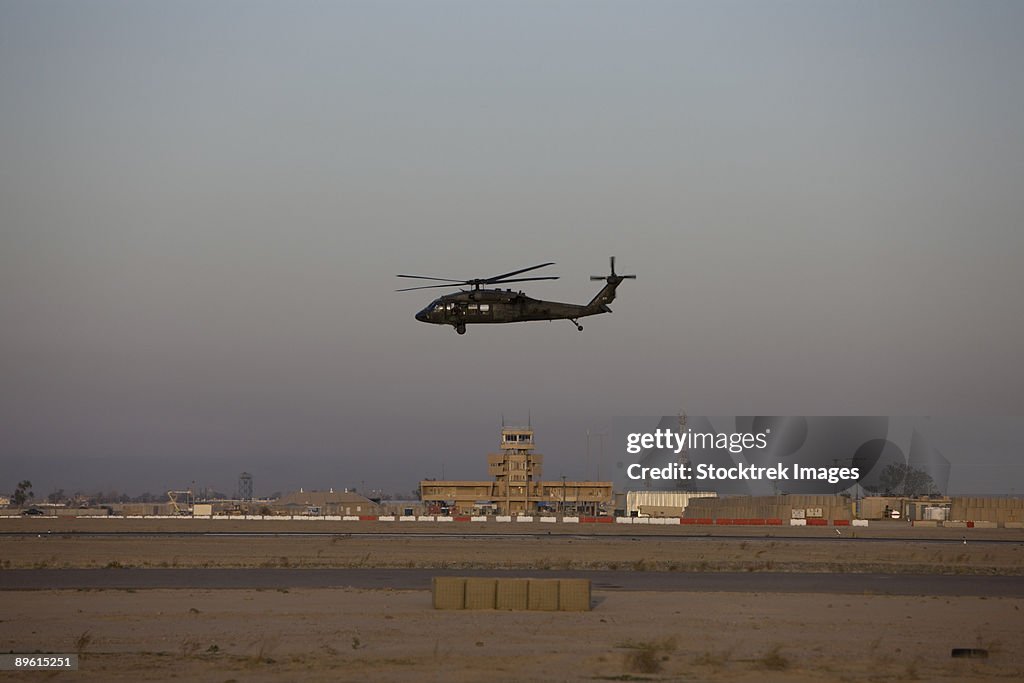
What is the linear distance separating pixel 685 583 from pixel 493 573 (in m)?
8.57

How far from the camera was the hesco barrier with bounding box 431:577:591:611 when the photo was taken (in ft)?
119

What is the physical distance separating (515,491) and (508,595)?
10562 centimetres

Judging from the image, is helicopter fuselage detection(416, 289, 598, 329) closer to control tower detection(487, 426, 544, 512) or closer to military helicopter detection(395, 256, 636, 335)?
military helicopter detection(395, 256, 636, 335)

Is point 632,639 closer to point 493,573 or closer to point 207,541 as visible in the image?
point 493,573

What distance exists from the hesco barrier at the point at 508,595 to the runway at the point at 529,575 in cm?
691

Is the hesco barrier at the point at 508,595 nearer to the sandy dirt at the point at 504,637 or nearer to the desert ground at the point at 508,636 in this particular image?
the desert ground at the point at 508,636

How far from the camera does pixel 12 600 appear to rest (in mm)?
38719

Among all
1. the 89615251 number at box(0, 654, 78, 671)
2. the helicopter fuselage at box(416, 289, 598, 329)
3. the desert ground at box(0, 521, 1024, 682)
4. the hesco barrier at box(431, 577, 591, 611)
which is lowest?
the 89615251 number at box(0, 654, 78, 671)

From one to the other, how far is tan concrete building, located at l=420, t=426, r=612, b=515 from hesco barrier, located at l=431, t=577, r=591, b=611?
10295 centimetres

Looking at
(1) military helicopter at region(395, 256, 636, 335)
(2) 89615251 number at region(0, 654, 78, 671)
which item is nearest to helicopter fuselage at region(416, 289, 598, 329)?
(1) military helicopter at region(395, 256, 636, 335)

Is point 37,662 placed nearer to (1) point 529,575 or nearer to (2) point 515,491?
(1) point 529,575

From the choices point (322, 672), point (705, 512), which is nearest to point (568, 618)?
point (322, 672)

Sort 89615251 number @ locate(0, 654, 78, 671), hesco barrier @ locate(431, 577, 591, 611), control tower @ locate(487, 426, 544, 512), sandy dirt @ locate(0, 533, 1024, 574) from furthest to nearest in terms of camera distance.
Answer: control tower @ locate(487, 426, 544, 512), sandy dirt @ locate(0, 533, 1024, 574), hesco barrier @ locate(431, 577, 591, 611), 89615251 number @ locate(0, 654, 78, 671)

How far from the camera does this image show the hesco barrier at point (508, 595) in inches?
1423
